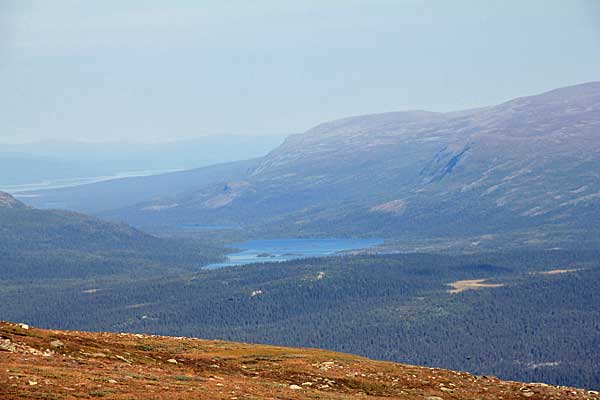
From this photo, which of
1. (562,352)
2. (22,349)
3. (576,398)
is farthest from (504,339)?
(22,349)

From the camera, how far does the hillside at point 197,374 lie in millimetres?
45562

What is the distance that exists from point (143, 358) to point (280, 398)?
46.3ft

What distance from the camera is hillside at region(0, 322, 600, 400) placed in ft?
149

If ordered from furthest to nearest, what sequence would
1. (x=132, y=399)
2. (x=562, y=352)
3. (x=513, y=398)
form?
(x=562, y=352) < (x=513, y=398) < (x=132, y=399)

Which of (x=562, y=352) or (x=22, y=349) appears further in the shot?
(x=562, y=352)

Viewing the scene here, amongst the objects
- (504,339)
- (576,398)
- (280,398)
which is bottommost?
(504,339)

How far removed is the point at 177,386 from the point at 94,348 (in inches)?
500

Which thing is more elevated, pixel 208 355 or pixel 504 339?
pixel 208 355

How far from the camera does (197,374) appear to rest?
56.3 meters

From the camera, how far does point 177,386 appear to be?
158 ft

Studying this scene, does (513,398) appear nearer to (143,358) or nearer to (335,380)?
(335,380)

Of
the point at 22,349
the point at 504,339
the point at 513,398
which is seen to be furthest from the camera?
the point at 504,339

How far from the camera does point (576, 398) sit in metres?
59.7

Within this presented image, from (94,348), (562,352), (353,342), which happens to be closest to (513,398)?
(94,348)
